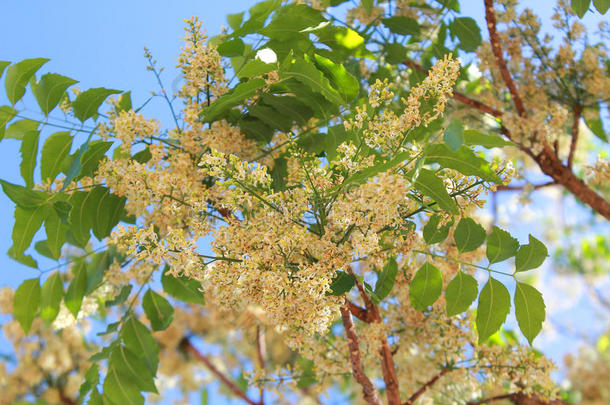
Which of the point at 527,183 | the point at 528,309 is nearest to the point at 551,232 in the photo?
the point at 527,183

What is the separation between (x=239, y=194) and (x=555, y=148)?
1606 millimetres

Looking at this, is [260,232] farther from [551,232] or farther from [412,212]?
[551,232]

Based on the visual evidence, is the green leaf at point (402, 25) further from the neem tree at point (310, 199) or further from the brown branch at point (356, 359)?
the brown branch at point (356, 359)

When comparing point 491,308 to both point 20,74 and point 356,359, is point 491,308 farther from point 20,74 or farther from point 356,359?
point 20,74

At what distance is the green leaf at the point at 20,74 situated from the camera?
1.35m

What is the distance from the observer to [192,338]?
134 inches

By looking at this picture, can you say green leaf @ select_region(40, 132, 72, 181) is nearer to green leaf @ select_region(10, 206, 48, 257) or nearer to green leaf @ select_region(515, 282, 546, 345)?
green leaf @ select_region(10, 206, 48, 257)

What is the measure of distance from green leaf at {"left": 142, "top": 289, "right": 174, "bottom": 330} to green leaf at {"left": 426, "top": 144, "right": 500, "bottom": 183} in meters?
0.96

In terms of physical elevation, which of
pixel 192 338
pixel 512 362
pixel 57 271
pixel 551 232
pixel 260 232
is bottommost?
pixel 512 362

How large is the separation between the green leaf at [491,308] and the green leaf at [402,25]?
2.93ft

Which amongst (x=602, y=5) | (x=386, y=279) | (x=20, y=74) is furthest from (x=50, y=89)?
(x=602, y=5)

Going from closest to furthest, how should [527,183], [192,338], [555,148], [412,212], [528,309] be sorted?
[412,212], [528,309], [555,148], [527,183], [192,338]

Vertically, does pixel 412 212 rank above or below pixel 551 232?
below

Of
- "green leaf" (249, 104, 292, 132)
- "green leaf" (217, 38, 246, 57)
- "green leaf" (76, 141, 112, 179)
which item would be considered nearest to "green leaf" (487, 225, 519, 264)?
"green leaf" (249, 104, 292, 132)
